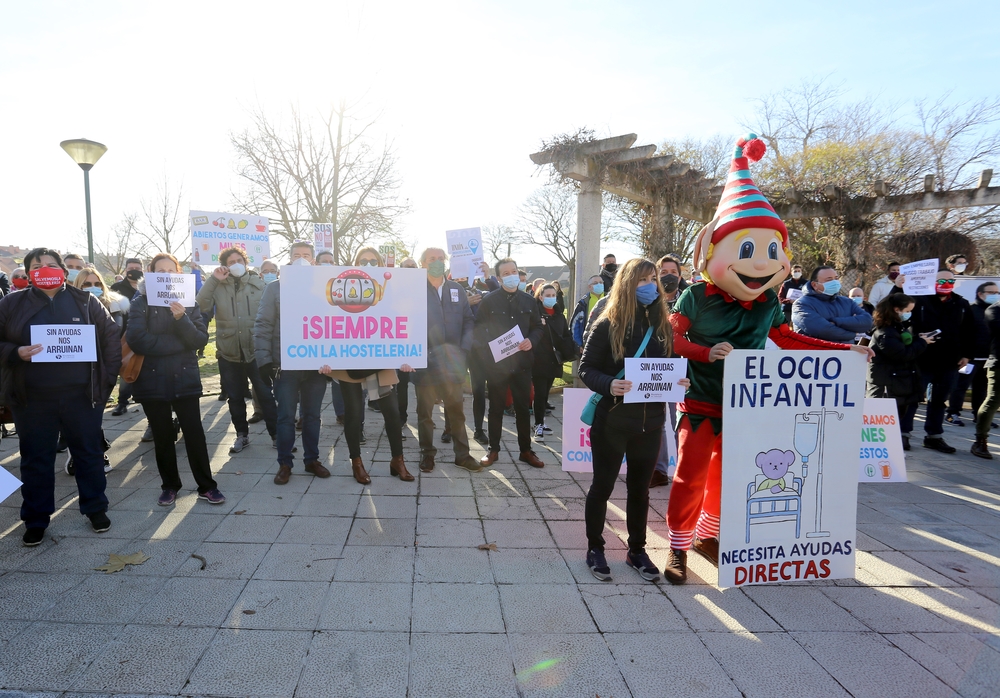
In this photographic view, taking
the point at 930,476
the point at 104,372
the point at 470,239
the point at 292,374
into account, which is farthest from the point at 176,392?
the point at 930,476

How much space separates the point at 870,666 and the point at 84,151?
13.1m

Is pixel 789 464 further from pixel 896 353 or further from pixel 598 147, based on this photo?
pixel 598 147

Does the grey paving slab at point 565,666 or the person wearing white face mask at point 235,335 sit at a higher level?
the person wearing white face mask at point 235,335

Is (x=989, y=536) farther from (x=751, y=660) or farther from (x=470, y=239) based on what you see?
(x=470, y=239)

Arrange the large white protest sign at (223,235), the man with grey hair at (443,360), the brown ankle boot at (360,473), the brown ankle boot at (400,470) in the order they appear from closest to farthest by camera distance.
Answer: the brown ankle boot at (360,473) → the brown ankle boot at (400,470) → the man with grey hair at (443,360) → the large white protest sign at (223,235)

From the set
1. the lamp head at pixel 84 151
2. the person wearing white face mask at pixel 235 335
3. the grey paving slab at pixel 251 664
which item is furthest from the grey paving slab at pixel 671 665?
the lamp head at pixel 84 151

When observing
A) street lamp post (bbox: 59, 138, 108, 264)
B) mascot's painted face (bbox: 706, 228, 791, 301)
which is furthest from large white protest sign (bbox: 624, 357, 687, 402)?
street lamp post (bbox: 59, 138, 108, 264)

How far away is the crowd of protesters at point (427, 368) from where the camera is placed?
3.36m

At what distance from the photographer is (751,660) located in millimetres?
2604

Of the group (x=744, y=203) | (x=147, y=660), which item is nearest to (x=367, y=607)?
(x=147, y=660)

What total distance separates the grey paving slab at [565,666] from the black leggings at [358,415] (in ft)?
8.94

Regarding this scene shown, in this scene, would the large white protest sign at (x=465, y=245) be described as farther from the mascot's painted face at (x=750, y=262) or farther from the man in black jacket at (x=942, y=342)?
the man in black jacket at (x=942, y=342)

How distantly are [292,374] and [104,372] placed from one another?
4.74 feet

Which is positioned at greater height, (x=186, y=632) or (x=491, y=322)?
(x=491, y=322)
